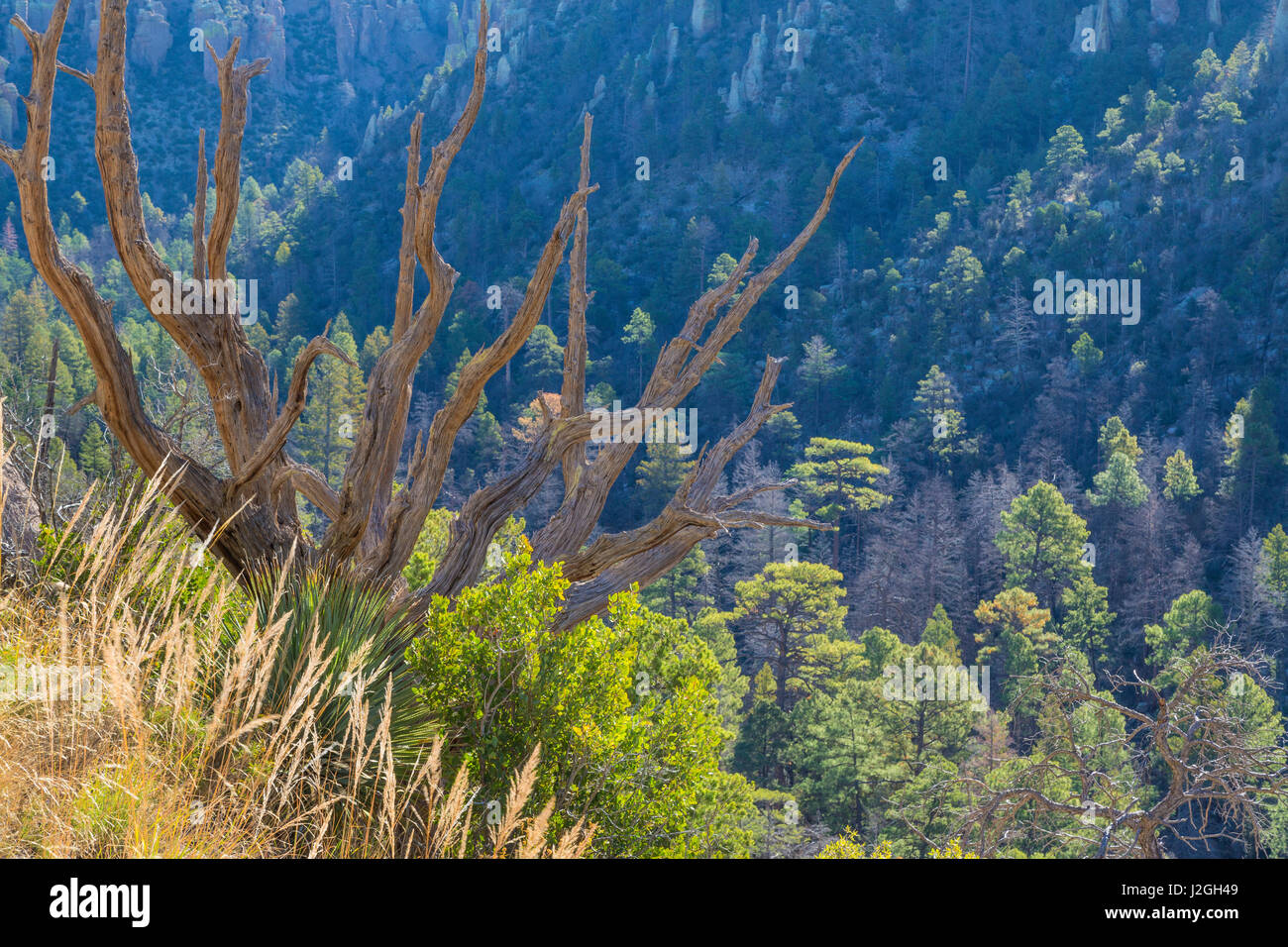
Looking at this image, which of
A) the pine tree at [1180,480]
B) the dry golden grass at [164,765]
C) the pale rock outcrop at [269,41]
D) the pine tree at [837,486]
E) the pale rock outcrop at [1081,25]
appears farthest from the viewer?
the pale rock outcrop at [269,41]

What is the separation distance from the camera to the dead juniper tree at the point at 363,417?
4.01m

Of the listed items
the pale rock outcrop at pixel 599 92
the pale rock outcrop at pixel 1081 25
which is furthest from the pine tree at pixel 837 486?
the pale rock outcrop at pixel 599 92

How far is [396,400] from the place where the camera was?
14.3ft

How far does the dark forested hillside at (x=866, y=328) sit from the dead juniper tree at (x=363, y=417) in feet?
1.70

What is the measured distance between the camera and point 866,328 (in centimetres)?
6116

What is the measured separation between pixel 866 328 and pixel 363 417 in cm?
5901

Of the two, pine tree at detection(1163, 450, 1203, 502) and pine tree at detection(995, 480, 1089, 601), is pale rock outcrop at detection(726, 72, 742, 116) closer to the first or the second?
pine tree at detection(1163, 450, 1203, 502)

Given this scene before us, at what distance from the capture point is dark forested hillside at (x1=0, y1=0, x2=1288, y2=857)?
26.5 metres

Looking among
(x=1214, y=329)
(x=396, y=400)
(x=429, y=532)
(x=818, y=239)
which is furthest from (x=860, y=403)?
(x=396, y=400)

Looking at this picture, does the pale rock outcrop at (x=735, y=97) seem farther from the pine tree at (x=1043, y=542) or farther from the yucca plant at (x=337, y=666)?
the yucca plant at (x=337, y=666)

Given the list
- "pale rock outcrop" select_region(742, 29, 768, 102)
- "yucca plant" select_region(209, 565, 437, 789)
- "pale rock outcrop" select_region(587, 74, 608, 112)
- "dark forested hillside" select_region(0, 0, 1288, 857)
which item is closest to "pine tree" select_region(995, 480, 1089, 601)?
"dark forested hillside" select_region(0, 0, 1288, 857)

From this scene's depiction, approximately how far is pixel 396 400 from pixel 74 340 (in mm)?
53759

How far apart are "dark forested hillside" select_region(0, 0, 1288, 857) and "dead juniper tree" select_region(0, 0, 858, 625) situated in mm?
518
